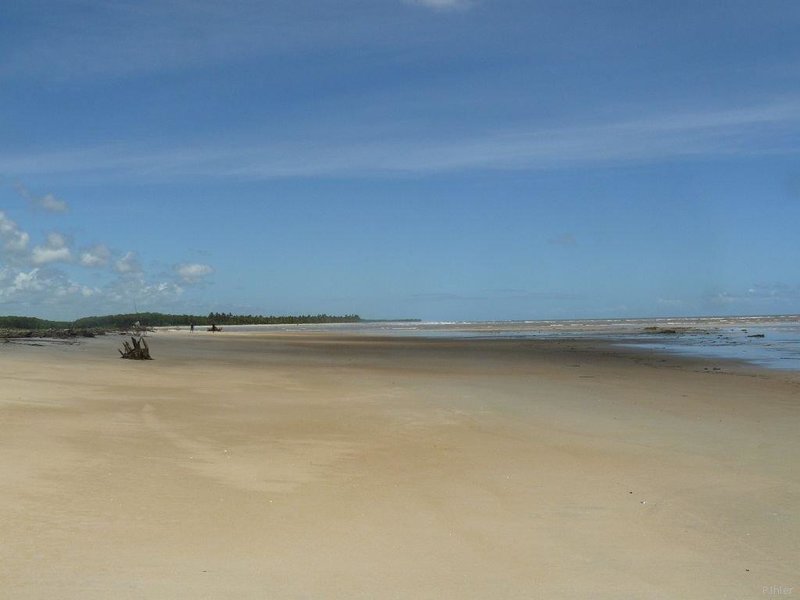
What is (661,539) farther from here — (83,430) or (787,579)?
(83,430)

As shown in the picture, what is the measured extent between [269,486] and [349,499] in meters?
0.94

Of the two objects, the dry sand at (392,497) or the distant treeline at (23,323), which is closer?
the dry sand at (392,497)

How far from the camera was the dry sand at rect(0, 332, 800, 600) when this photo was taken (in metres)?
5.28

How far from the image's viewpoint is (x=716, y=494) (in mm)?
7699

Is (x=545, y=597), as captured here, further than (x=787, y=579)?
No

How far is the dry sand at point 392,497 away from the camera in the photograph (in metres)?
5.28

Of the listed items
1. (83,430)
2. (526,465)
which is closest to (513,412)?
(526,465)

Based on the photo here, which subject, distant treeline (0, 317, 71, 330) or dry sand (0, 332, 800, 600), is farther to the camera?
distant treeline (0, 317, 71, 330)

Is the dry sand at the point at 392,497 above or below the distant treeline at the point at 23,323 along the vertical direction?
below

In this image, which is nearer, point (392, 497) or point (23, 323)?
point (392, 497)

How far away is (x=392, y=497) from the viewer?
7.46 metres

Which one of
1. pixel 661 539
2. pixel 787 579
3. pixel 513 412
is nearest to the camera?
pixel 787 579

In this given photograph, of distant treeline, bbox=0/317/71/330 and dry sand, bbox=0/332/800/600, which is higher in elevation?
distant treeline, bbox=0/317/71/330

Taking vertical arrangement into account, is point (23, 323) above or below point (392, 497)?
above
